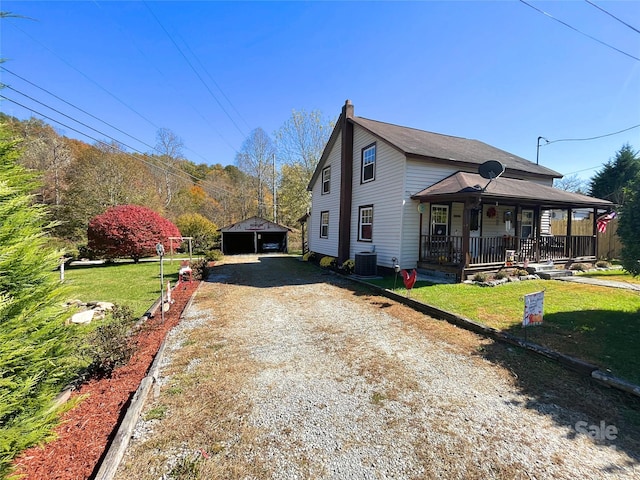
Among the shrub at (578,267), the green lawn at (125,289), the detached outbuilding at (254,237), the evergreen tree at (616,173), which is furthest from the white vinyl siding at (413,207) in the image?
the evergreen tree at (616,173)

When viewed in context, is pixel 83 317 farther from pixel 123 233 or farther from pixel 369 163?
pixel 123 233

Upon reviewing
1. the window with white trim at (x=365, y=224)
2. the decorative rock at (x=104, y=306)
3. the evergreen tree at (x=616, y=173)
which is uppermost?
the evergreen tree at (x=616, y=173)

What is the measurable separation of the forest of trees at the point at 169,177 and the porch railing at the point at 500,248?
15863 millimetres

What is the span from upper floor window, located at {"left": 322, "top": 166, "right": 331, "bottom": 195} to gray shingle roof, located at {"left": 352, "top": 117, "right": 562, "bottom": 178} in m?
3.52

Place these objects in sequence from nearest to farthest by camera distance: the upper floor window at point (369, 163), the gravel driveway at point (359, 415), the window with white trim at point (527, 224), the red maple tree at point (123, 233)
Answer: the gravel driveway at point (359, 415) < the upper floor window at point (369, 163) < the window with white trim at point (527, 224) < the red maple tree at point (123, 233)

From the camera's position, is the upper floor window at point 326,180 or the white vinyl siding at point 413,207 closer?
the white vinyl siding at point 413,207

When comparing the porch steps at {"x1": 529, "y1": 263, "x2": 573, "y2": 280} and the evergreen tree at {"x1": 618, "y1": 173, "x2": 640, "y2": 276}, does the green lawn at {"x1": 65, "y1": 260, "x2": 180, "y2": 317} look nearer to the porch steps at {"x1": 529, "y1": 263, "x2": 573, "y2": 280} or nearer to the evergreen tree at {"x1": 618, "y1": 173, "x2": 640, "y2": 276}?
the evergreen tree at {"x1": 618, "y1": 173, "x2": 640, "y2": 276}

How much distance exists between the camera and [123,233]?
1567 cm

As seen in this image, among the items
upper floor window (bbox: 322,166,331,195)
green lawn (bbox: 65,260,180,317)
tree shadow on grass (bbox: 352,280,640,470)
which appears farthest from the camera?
upper floor window (bbox: 322,166,331,195)

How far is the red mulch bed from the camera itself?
2117 mm

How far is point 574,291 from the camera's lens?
751 centimetres

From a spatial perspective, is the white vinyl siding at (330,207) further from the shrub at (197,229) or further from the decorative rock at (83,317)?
the shrub at (197,229)

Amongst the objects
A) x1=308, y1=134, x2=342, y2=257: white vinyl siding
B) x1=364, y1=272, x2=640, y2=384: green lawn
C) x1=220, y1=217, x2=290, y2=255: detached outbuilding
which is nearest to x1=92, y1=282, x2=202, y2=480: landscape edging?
x1=364, y1=272, x2=640, y2=384: green lawn

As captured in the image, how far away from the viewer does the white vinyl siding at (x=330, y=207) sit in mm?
14792
